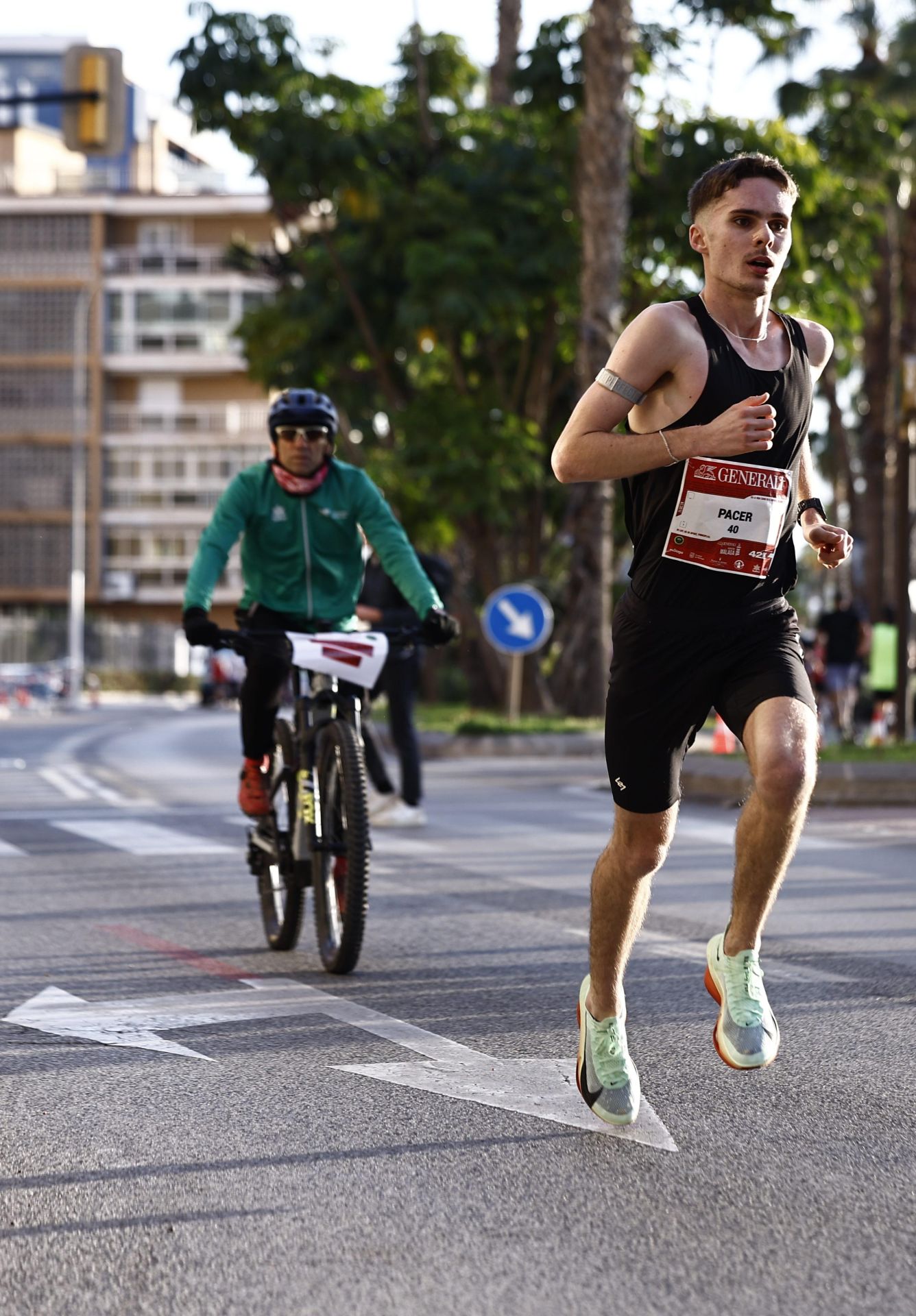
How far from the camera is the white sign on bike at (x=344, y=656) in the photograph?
702 centimetres

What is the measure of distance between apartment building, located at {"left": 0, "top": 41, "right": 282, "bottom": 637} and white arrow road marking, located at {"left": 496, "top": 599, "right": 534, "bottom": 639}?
199ft

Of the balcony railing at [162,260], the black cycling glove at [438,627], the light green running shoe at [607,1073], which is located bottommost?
the light green running shoe at [607,1073]

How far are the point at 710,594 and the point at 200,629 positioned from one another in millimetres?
2878

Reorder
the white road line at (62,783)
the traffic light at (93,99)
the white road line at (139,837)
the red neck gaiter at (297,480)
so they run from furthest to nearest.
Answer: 1. the traffic light at (93,99)
2. the white road line at (62,783)
3. the white road line at (139,837)
4. the red neck gaiter at (297,480)

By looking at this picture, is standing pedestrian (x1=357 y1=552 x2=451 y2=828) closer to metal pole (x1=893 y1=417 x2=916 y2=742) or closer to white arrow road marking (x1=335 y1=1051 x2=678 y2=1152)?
white arrow road marking (x1=335 y1=1051 x2=678 y2=1152)

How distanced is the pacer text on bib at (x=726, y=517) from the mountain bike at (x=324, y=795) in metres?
A: 2.44

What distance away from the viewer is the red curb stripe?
22.9 feet

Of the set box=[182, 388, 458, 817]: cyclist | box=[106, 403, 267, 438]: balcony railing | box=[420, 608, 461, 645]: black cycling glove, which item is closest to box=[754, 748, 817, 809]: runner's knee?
box=[420, 608, 461, 645]: black cycling glove

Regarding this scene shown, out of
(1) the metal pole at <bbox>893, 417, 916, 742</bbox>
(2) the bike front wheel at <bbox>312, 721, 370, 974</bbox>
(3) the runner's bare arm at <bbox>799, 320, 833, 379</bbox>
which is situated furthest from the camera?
(1) the metal pole at <bbox>893, 417, 916, 742</bbox>

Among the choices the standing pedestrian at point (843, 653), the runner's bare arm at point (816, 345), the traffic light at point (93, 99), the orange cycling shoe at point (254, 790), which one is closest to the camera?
Result: the runner's bare arm at point (816, 345)

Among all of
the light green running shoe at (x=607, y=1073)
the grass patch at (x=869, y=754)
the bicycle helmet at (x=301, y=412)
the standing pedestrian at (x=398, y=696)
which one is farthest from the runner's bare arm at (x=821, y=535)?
the grass patch at (x=869, y=754)

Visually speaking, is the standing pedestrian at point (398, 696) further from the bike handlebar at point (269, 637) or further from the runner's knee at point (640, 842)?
the runner's knee at point (640, 842)

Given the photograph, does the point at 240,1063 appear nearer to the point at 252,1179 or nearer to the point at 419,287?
the point at 252,1179

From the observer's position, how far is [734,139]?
27812 millimetres
